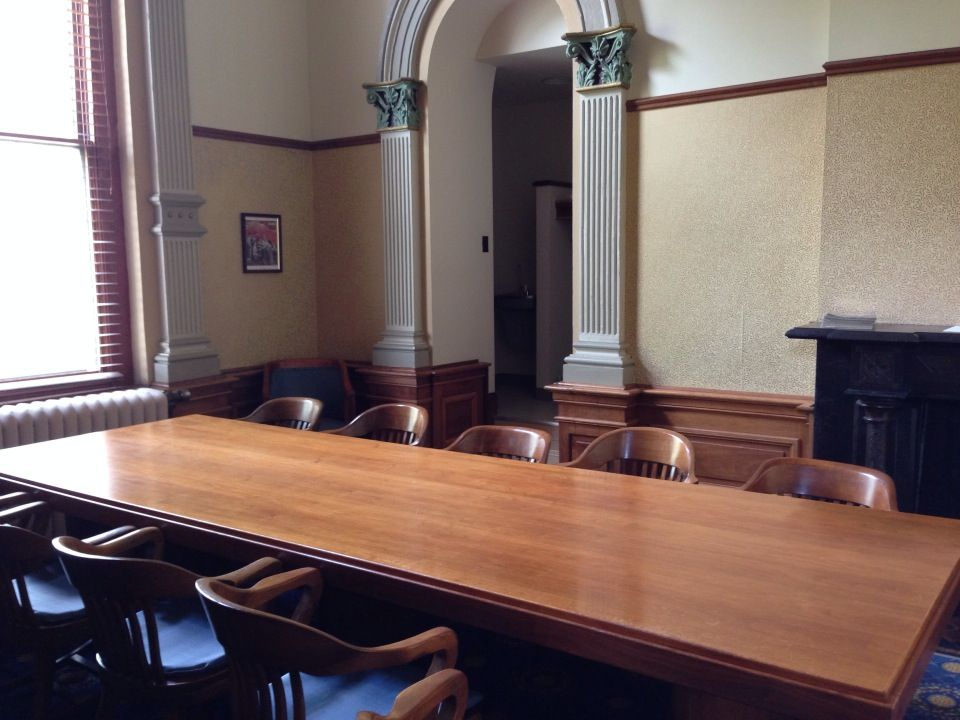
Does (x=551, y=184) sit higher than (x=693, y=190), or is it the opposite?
(x=551, y=184)

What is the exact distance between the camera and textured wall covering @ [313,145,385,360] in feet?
18.6

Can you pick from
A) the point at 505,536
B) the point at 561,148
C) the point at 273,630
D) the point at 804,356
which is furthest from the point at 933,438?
the point at 561,148

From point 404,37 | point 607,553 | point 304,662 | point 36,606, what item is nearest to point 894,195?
point 607,553

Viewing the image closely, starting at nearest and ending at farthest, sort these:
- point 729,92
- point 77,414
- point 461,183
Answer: point 729,92
point 77,414
point 461,183

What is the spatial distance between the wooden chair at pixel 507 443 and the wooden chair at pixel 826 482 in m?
0.84

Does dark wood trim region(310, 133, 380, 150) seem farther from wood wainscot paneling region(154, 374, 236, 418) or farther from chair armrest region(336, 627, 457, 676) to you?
chair armrest region(336, 627, 457, 676)

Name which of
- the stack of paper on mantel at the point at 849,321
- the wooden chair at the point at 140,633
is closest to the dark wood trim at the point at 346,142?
the stack of paper on mantel at the point at 849,321

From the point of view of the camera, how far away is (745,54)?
13.8 ft

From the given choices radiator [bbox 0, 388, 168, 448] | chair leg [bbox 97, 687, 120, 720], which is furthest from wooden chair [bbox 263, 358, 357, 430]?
chair leg [bbox 97, 687, 120, 720]

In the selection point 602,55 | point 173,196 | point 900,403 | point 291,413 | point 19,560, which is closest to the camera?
point 19,560

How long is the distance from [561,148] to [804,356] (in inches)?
191

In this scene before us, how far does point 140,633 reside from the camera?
191 cm

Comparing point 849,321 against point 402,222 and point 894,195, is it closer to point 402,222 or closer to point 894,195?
point 894,195

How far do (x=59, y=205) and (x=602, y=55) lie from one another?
123 inches
